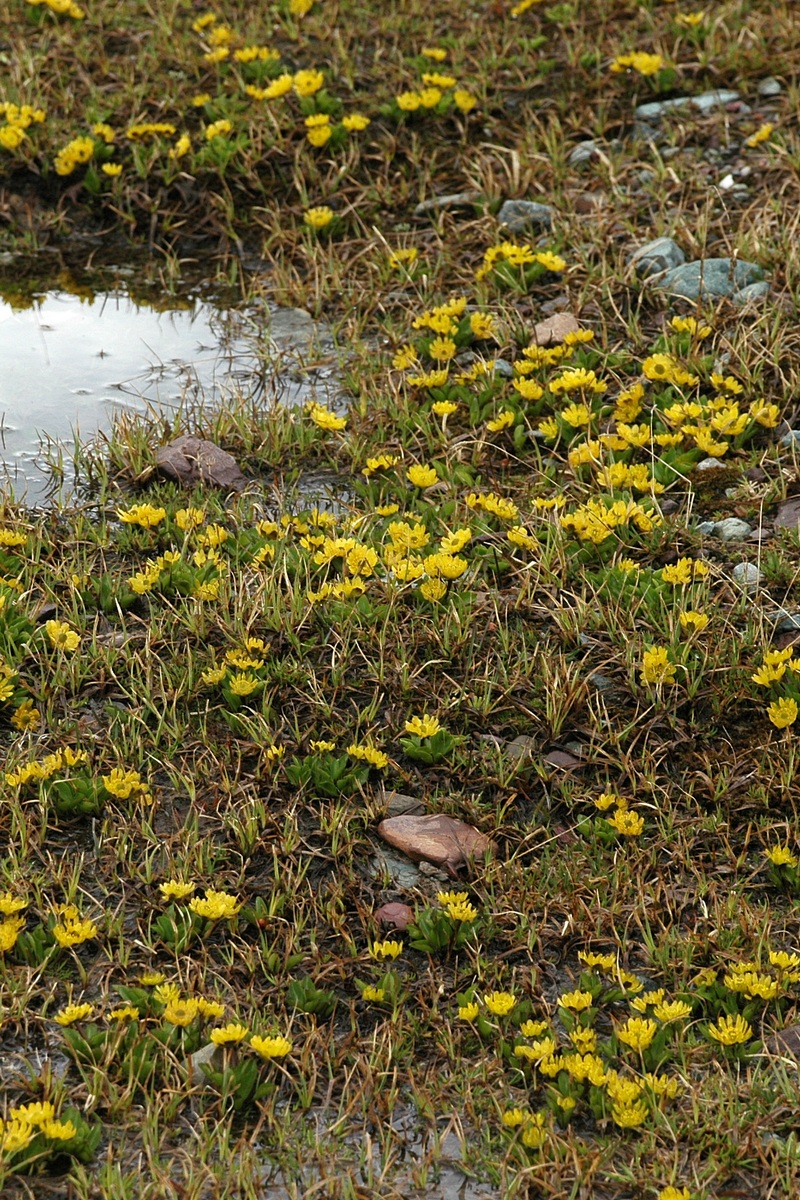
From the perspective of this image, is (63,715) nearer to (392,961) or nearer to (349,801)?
(349,801)

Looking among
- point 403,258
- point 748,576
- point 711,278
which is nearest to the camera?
point 748,576

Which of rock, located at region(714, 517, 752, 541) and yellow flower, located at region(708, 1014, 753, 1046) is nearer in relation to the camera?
yellow flower, located at region(708, 1014, 753, 1046)

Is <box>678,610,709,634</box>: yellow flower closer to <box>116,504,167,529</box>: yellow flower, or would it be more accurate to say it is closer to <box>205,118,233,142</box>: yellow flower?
<box>116,504,167,529</box>: yellow flower

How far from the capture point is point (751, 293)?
16.5 ft

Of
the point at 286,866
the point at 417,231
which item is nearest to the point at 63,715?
the point at 286,866

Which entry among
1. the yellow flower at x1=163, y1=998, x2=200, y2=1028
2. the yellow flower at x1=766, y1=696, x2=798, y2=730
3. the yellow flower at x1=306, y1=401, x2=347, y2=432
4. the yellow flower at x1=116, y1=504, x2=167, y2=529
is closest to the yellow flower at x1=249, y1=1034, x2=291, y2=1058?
the yellow flower at x1=163, y1=998, x2=200, y2=1028

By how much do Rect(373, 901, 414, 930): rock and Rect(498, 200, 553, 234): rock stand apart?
3502 millimetres

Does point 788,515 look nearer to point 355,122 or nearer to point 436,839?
point 436,839

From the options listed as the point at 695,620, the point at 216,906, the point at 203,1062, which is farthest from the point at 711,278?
the point at 203,1062

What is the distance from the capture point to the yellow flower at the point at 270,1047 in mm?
2713

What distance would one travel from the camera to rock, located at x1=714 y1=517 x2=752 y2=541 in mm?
4074

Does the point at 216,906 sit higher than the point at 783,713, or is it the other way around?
the point at 783,713

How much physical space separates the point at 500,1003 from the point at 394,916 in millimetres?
382

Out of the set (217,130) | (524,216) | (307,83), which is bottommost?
(524,216)
